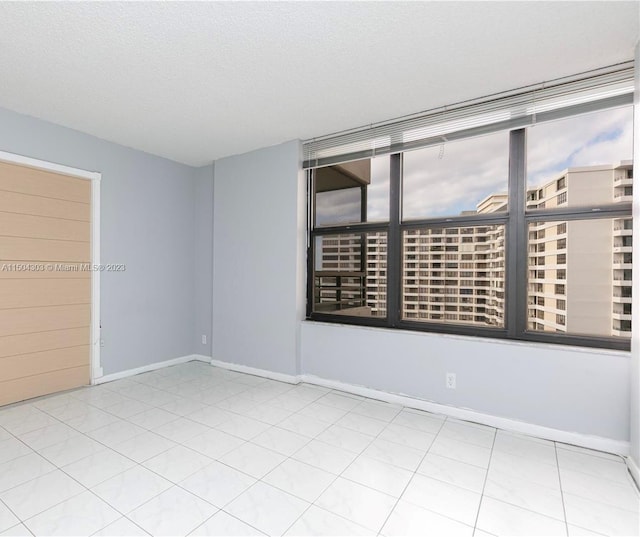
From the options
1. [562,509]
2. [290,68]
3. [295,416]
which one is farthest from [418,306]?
[290,68]

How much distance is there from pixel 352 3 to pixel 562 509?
280 centimetres

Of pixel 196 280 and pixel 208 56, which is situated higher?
pixel 208 56

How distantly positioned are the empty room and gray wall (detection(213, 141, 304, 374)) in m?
0.03

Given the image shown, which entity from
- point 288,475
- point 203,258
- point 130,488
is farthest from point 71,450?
point 203,258

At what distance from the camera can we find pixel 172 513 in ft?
5.74

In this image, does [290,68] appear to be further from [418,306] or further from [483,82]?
[418,306]

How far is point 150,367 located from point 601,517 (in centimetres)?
416

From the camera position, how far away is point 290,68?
2428mm

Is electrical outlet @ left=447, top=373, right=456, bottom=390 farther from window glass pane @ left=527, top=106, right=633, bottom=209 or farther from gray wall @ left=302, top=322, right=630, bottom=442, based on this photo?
window glass pane @ left=527, top=106, right=633, bottom=209

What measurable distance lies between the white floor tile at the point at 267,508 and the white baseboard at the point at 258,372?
69.9 inches

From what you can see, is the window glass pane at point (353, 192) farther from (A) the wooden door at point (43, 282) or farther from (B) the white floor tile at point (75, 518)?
(B) the white floor tile at point (75, 518)

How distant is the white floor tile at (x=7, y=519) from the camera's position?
5.41 feet

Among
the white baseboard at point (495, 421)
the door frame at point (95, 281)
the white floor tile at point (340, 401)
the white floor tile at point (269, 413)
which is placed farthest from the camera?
the door frame at point (95, 281)

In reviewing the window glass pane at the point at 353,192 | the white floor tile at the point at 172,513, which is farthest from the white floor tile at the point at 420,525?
the window glass pane at the point at 353,192
